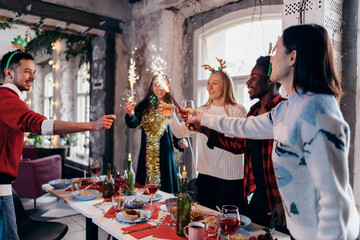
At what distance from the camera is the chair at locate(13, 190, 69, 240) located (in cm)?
217

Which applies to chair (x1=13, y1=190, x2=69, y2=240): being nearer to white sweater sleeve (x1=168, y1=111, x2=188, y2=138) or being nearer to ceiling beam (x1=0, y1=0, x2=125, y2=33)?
white sweater sleeve (x1=168, y1=111, x2=188, y2=138)

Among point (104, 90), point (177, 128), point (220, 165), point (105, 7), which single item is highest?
point (105, 7)

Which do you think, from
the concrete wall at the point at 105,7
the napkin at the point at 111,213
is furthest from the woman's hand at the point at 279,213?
the concrete wall at the point at 105,7

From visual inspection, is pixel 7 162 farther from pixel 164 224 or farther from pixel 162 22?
pixel 162 22

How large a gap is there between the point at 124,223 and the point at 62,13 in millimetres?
3334

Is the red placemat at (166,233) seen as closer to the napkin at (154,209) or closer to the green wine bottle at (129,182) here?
the napkin at (154,209)

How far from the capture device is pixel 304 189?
41.4 inches

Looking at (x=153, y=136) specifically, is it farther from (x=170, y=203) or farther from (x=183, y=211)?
(x=183, y=211)

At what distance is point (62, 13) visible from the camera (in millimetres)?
3756

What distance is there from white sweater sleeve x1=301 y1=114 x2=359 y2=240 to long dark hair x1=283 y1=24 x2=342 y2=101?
146mm

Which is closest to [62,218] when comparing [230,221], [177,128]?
[177,128]

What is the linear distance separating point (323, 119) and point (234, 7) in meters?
2.86

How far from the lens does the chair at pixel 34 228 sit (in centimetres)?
217

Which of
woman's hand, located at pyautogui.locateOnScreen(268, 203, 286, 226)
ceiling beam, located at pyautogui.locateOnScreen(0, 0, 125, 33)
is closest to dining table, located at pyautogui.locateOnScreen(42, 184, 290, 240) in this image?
woman's hand, located at pyautogui.locateOnScreen(268, 203, 286, 226)
